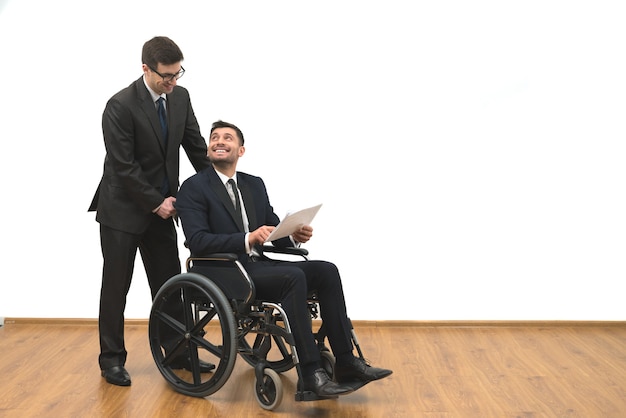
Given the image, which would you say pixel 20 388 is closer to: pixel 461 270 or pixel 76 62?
pixel 76 62

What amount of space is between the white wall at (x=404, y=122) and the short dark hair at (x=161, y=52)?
1246 millimetres

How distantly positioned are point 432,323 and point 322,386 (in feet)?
5.53

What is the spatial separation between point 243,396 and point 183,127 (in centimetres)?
110

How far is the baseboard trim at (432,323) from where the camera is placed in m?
4.88

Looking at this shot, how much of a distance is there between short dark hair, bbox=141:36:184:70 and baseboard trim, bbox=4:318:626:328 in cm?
176

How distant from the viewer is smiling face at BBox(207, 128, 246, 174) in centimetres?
368

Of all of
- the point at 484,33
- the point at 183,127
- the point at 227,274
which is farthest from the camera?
the point at 484,33

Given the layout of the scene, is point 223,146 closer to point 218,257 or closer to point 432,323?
point 218,257

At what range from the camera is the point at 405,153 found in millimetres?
4859

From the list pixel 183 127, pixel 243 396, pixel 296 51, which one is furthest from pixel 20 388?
pixel 296 51

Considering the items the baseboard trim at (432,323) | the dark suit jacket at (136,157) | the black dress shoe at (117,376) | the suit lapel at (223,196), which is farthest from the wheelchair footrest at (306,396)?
the baseboard trim at (432,323)

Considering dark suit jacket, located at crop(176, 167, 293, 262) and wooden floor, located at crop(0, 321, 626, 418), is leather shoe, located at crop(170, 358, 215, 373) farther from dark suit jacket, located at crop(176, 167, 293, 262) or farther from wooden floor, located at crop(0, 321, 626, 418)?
dark suit jacket, located at crop(176, 167, 293, 262)

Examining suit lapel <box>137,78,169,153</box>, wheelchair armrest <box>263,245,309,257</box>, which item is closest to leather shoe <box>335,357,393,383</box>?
wheelchair armrest <box>263,245,309,257</box>

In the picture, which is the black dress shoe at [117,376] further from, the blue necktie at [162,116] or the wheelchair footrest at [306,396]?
the blue necktie at [162,116]
